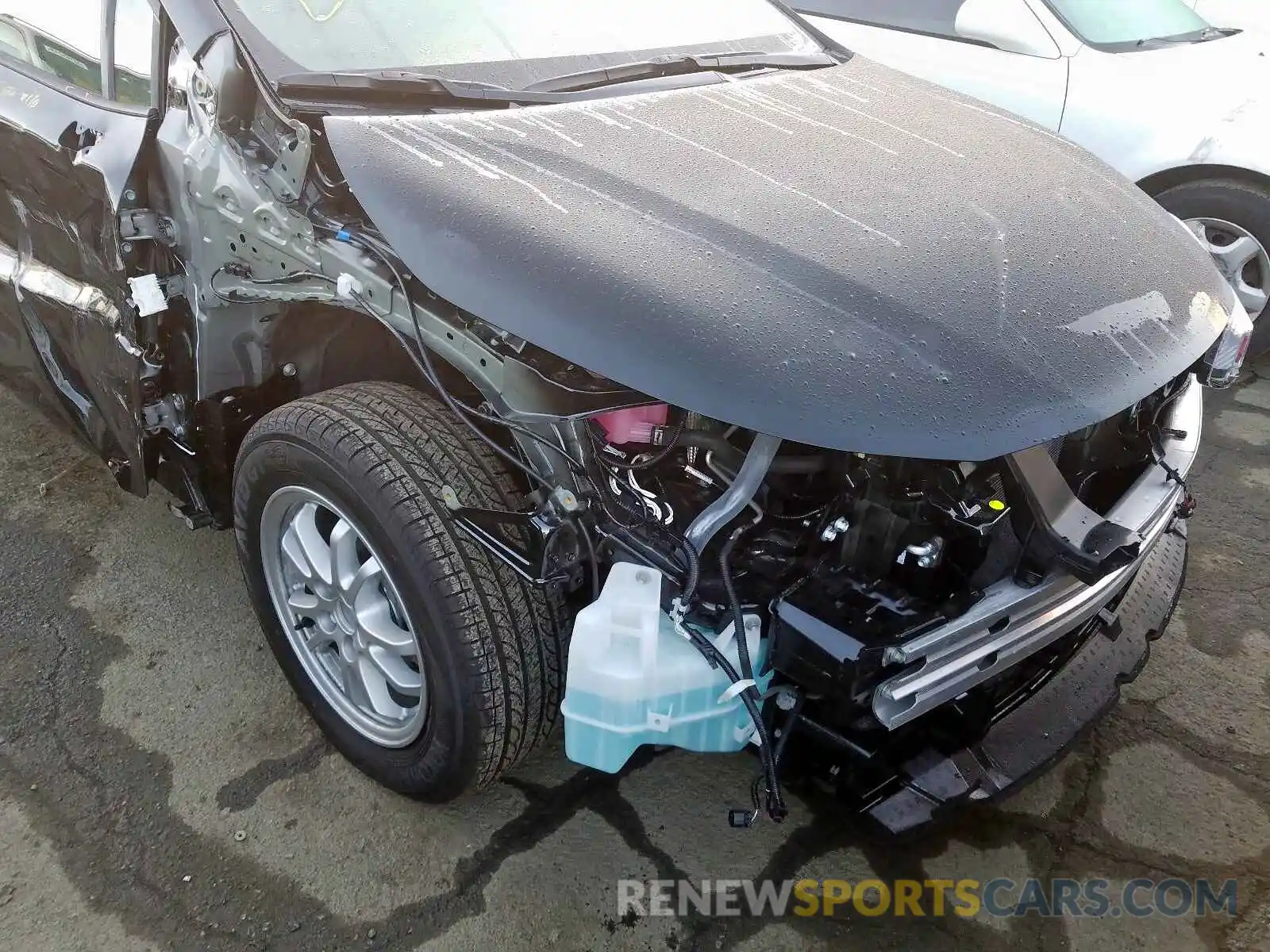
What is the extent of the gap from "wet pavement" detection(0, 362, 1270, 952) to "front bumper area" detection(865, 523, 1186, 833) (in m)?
0.18

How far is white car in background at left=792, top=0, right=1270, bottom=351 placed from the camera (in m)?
3.91

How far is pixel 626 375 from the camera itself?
56.5 inches

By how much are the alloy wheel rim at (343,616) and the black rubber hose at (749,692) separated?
2.07ft

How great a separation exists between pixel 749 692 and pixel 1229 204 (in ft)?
12.0

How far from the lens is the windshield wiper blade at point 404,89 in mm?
1838

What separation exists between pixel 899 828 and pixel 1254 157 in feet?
11.8

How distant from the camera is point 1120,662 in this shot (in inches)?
78.9

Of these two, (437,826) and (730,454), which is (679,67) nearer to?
(730,454)

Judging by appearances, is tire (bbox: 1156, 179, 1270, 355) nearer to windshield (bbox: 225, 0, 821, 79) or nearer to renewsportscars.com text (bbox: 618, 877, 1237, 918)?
windshield (bbox: 225, 0, 821, 79)

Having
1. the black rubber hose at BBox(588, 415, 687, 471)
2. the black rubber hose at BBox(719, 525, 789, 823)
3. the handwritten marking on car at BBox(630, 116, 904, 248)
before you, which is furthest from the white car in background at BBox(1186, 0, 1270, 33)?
the black rubber hose at BBox(719, 525, 789, 823)

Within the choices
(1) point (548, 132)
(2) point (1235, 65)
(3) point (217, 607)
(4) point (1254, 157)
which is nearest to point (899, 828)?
(1) point (548, 132)

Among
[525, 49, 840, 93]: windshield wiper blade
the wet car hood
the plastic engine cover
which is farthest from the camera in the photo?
[525, 49, 840, 93]: windshield wiper blade

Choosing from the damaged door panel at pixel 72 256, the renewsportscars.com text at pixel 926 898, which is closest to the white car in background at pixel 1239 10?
the renewsportscars.com text at pixel 926 898

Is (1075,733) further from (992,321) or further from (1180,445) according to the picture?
(992,321)
